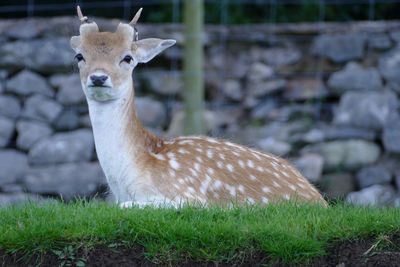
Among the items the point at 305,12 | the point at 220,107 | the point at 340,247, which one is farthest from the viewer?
the point at 305,12

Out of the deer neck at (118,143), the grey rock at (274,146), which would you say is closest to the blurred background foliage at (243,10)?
the grey rock at (274,146)

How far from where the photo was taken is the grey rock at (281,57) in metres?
13.1

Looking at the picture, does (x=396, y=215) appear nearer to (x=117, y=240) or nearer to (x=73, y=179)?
(x=117, y=240)

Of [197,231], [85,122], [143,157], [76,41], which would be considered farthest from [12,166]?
[197,231]

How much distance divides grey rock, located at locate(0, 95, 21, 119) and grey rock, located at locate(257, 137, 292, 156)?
246 cm

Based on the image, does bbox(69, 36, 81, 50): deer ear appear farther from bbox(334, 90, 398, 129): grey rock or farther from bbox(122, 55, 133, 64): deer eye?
bbox(334, 90, 398, 129): grey rock

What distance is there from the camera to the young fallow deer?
319 inches

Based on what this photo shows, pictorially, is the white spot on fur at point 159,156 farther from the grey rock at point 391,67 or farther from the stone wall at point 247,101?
the grey rock at point 391,67

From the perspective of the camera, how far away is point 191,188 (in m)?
8.13

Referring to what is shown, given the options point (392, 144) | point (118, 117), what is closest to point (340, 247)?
point (118, 117)

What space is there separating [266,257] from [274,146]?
558 centimetres

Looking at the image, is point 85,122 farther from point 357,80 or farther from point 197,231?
point 197,231

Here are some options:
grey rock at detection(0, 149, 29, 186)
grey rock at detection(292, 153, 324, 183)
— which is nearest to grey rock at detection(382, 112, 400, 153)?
grey rock at detection(292, 153, 324, 183)

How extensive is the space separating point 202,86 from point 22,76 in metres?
1.87
